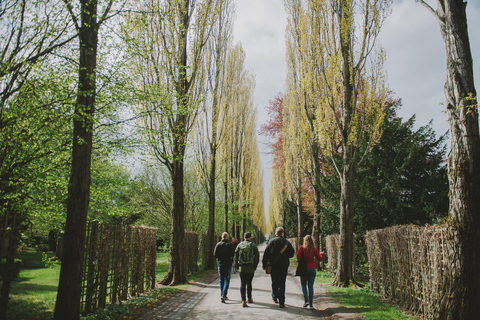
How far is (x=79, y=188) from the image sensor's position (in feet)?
20.4

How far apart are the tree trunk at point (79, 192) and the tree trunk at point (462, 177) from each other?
5.98 m

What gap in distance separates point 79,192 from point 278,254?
4.59 metres

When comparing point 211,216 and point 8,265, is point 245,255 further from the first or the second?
point 211,216

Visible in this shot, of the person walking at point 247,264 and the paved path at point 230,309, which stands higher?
the person walking at point 247,264

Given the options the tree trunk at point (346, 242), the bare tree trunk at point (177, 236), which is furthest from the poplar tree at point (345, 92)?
the bare tree trunk at point (177, 236)

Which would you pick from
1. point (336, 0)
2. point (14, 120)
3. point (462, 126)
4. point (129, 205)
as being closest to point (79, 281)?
point (14, 120)

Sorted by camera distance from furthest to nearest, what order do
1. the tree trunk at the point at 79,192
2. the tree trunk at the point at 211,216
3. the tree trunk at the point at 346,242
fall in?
the tree trunk at the point at 211,216 < the tree trunk at the point at 346,242 < the tree trunk at the point at 79,192

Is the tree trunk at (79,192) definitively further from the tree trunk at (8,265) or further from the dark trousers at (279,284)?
the dark trousers at (279,284)

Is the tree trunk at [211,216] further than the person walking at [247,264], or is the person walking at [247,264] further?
the tree trunk at [211,216]

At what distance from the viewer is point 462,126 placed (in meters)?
5.02

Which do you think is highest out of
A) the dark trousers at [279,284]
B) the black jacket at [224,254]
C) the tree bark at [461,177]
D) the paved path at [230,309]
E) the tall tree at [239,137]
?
the tall tree at [239,137]

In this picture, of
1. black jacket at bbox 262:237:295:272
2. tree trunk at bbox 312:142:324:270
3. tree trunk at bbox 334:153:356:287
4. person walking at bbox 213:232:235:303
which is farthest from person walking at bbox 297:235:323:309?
tree trunk at bbox 312:142:324:270

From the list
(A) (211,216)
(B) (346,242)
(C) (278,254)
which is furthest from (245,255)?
(A) (211,216)

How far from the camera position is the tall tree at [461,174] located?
472 centimetres
